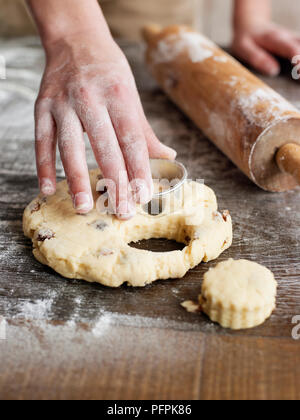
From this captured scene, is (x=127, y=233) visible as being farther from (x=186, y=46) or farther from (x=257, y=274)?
(x=186, y=46)

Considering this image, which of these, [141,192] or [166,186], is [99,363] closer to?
[141,192]

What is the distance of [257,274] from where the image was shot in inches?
47.8

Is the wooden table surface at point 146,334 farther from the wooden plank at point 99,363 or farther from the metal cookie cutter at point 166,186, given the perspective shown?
the metal cookie cutter at point 166,186

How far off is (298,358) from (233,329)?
17 cm

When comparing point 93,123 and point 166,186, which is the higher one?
point 93,123

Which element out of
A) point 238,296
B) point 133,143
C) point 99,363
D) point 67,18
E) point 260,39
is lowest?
point 99,363

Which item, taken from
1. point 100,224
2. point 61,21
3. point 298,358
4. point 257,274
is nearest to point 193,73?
point 61,21

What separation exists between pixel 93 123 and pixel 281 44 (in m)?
1.78

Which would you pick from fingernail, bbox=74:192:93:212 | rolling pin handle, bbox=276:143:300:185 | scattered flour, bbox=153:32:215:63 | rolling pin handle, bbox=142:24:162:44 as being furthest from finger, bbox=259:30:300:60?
fingernail, bbox=74:192:93:212

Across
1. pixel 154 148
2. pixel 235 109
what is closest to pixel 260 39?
pixel 235 109

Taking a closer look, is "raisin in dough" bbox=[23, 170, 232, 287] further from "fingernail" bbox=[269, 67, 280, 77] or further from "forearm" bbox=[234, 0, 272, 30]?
"forearm" bbox=[234, 0, 272, 30]

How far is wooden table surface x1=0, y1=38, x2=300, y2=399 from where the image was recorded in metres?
1.05

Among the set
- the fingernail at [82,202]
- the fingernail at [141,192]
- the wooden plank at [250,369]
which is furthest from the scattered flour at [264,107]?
the wooden plank at [250,369]

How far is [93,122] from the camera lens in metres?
1.40
